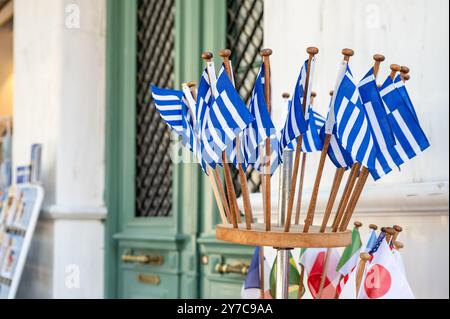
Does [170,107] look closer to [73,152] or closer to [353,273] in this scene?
[353,273]

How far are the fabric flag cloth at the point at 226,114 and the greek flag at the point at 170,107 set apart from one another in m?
0.20

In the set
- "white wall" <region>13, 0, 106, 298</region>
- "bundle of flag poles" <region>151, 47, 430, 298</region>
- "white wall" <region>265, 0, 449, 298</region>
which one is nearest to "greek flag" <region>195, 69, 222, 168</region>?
"bundle of flag poles" <region>151, 47, 430, 298</region>

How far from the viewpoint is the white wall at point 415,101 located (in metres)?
1.82

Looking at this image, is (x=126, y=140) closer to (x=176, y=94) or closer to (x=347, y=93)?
(x=176, y=94)

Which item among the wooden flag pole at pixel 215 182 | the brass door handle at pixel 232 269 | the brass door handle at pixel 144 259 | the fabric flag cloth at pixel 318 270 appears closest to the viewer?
the wooden flag pole at pixel 215 182

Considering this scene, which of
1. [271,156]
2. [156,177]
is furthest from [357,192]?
[156,177]

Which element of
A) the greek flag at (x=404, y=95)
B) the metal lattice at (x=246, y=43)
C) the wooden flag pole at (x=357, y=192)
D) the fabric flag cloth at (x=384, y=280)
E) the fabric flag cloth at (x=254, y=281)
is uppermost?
the metal lattice at (x=246, y=43)

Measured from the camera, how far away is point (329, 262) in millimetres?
1728

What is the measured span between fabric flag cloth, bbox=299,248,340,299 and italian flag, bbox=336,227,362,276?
0.05 metres

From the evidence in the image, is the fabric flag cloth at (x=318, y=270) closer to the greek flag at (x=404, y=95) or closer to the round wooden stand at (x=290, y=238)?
the round wooden stand at (x=290, y=238)

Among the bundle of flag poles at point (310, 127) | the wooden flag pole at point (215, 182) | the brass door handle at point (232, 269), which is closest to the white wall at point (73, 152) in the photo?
the brass door handle at point (232, 269)

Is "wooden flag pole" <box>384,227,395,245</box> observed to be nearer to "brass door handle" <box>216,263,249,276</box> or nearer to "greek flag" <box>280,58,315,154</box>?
"greek flag" <box>280,58,315,154</box>
